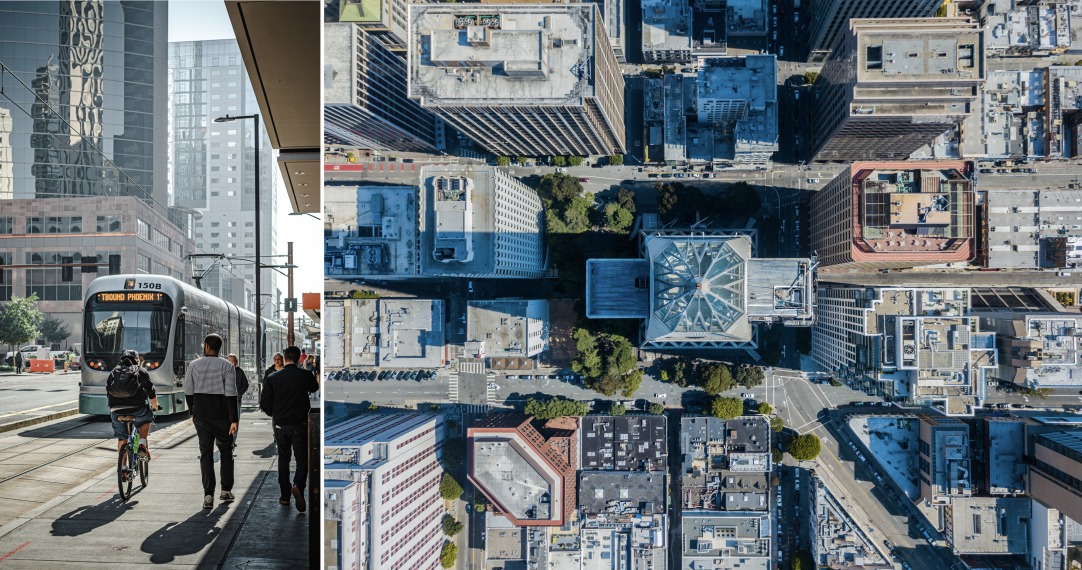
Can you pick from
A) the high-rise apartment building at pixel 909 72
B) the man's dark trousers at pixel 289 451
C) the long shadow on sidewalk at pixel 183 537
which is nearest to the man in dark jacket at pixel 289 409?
the man's dark trousers at pixel 289 451

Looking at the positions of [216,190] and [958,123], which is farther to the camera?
[958,123]

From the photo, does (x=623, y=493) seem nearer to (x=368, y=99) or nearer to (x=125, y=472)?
(x=368, y=99)

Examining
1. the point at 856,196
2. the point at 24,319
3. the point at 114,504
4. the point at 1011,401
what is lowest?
the point at 1011,401

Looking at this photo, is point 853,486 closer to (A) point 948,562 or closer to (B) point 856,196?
(A) point 948,562

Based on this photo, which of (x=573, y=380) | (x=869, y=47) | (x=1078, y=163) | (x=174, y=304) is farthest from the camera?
(x=573, y=380)

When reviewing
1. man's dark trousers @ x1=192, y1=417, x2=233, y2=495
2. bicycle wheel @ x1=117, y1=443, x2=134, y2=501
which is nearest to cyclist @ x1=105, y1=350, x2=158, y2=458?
bicycle wheel @ x1=117, y1=443, x2=134, y2=501

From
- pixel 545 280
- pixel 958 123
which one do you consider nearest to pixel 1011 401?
pixel 958 123
